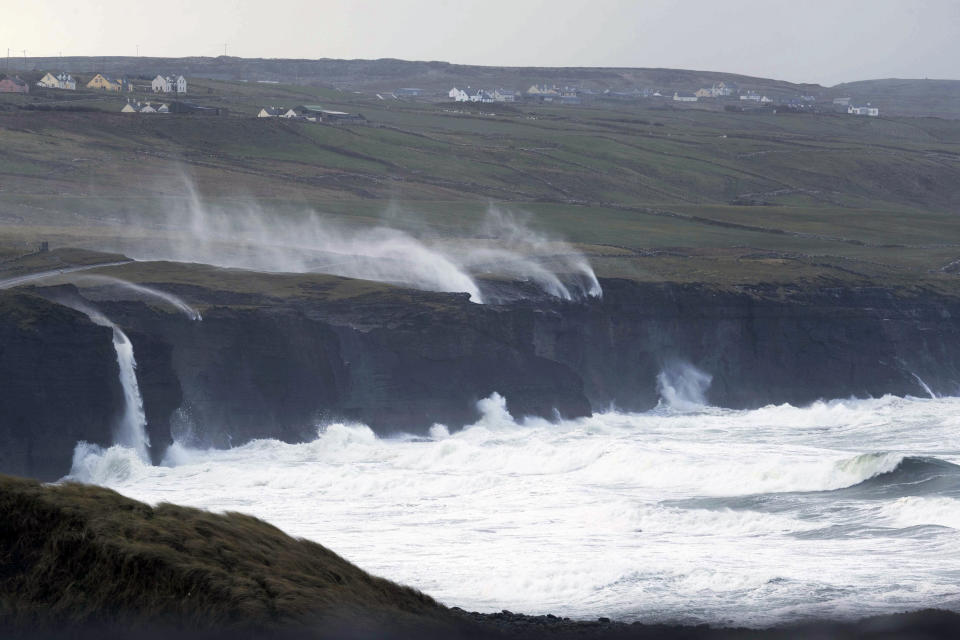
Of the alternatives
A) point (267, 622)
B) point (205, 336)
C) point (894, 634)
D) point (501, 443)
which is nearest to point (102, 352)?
point (205, 336)

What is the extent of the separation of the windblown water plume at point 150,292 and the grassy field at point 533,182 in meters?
12.7

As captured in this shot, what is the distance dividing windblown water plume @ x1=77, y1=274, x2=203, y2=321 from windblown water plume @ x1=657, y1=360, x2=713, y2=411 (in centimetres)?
2577

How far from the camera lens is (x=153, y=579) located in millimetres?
20625

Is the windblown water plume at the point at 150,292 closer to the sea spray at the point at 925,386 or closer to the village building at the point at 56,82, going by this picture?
the sea spray at the point at 925,386

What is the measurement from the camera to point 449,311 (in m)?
67.5

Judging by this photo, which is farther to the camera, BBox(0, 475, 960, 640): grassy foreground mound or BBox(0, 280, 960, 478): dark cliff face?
BBox(0, 280, 960, 478): dark cliff face

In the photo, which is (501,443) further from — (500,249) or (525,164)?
(525,164)

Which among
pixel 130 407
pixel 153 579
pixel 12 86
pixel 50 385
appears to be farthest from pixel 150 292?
pixel 12 86

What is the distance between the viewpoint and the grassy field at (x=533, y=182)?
9750 centimetres

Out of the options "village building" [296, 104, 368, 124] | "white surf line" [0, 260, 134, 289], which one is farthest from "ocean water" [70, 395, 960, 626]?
"village building" [296, 104, 368, 124]

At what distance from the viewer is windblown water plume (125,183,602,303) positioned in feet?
262

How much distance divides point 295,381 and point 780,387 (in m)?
28.4

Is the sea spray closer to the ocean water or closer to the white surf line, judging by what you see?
the ocean water

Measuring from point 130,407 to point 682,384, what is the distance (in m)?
31.9
